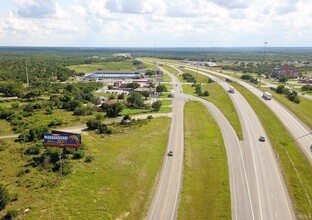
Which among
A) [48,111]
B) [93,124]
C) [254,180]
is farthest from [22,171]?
[48,111]

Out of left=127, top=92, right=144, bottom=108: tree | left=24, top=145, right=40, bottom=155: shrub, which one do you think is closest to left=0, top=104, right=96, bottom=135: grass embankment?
left=24, top=145, right=40, bottom=155: shrub

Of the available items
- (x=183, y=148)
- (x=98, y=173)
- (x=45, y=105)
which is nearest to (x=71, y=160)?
(x=98, y=173)

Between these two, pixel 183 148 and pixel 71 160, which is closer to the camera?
pixel 71 160

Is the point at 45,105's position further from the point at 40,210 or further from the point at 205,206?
the point at 205,206

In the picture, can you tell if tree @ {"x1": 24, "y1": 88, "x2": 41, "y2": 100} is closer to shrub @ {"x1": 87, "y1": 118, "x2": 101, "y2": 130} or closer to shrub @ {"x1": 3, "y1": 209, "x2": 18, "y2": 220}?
shrub @ {"x1": 87, "y1": 118, "x2": 101, "y2": 130}

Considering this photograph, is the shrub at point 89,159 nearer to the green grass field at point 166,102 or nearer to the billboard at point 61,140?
the billboard at point 61,140
